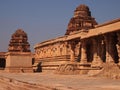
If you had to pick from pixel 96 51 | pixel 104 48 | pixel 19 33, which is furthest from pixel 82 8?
pixel 104 48

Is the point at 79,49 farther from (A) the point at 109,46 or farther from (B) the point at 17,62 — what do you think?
(B) the point at 17,62

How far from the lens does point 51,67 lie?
1479 inches

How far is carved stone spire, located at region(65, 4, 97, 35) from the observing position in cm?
4250

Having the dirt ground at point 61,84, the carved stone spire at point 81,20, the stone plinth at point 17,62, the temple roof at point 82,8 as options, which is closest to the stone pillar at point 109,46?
the dirt ground at point 61,84

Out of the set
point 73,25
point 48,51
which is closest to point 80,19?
point 73,25

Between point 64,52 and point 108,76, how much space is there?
16.4 metres

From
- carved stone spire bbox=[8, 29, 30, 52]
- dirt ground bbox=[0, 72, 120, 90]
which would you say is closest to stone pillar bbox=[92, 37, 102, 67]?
dirt ground bbox=[0, 72, 120, 90]

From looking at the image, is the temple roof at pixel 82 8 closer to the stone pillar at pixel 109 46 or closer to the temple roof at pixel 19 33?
the temple roof at pixel 19 33

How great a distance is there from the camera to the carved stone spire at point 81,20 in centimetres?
4250

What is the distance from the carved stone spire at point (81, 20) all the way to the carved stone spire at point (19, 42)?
14.0 meters

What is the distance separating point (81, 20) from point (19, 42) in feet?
55.3

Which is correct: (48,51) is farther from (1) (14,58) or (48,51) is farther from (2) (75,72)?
(2) (75,72)

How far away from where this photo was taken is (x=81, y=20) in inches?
1695

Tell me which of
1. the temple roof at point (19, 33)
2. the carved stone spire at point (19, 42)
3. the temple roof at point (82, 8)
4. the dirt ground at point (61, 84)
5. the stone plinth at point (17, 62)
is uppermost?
the temple roof at point (82, 8)
